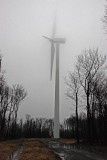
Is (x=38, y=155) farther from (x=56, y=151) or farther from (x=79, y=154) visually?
(x=56, y=151)

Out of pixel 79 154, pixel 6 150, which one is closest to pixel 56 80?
pixel 6 150

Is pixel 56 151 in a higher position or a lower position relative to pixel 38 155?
lower

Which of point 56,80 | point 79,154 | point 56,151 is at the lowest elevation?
point 56,151

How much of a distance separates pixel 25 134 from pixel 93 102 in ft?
262

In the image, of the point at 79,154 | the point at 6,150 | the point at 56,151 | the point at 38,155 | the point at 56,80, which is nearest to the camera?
the point at 38,155

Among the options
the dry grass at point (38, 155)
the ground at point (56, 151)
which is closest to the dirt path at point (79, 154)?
the ground at point (56, 151)

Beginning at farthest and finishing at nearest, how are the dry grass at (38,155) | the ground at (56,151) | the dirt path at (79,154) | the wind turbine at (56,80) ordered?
the wind turbine at (56,80) < the ground at (56,151) < the dry grass at (38,155) < the dirt path at (79,154)

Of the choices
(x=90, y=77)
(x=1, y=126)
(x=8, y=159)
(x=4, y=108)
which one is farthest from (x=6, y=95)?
(x=8, y=159)

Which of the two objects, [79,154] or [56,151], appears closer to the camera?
[79,154]

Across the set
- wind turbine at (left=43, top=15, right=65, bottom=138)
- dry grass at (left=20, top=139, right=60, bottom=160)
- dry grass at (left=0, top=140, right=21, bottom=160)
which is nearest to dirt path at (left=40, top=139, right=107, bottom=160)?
dry grass at (left=20, top=139, right=60, bottom=160)

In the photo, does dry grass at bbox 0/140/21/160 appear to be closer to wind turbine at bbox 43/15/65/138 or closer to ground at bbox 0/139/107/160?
ground at bbox 0/139/107/160

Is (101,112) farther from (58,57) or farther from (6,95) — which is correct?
(6,95)

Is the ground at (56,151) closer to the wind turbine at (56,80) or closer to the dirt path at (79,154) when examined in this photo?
the dirt path at (79,154)

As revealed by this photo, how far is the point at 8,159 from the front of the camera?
18.2m
